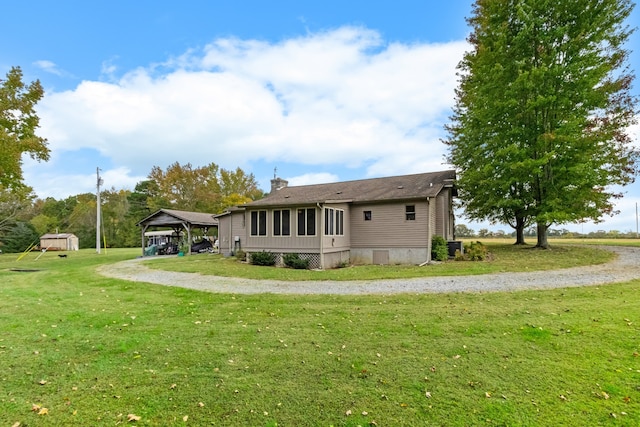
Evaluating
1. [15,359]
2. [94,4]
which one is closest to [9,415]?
[15,359]

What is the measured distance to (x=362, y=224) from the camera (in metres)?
17.7

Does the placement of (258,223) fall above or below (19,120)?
below

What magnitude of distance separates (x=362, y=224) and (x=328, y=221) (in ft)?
8.15

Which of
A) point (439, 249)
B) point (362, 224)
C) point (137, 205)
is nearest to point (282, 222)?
point (362, 224)

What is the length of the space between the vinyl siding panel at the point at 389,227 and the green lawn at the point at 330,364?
8.96 metres

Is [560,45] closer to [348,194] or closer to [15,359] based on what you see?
[348,194]

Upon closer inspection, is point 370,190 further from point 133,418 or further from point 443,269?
point 133,418

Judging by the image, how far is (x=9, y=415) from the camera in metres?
3.22

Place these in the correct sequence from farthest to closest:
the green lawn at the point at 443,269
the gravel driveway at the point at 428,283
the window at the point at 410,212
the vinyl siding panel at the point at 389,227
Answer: the window at the point at 410,212 < the vinyl siding panel at the point at 389,227 < the green lawn at the point at 443,269 < the gravel driveway at the point at 428,283

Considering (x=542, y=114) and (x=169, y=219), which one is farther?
(x=169, y=219)

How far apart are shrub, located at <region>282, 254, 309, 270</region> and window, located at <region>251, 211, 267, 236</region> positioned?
2.08 meters

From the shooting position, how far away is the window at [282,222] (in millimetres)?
16531

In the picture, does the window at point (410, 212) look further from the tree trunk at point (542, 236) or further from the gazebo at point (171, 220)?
the gazebo at point (171, 220)

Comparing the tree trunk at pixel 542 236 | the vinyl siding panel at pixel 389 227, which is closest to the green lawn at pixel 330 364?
the vinyl siding panel at pixel 389 227
